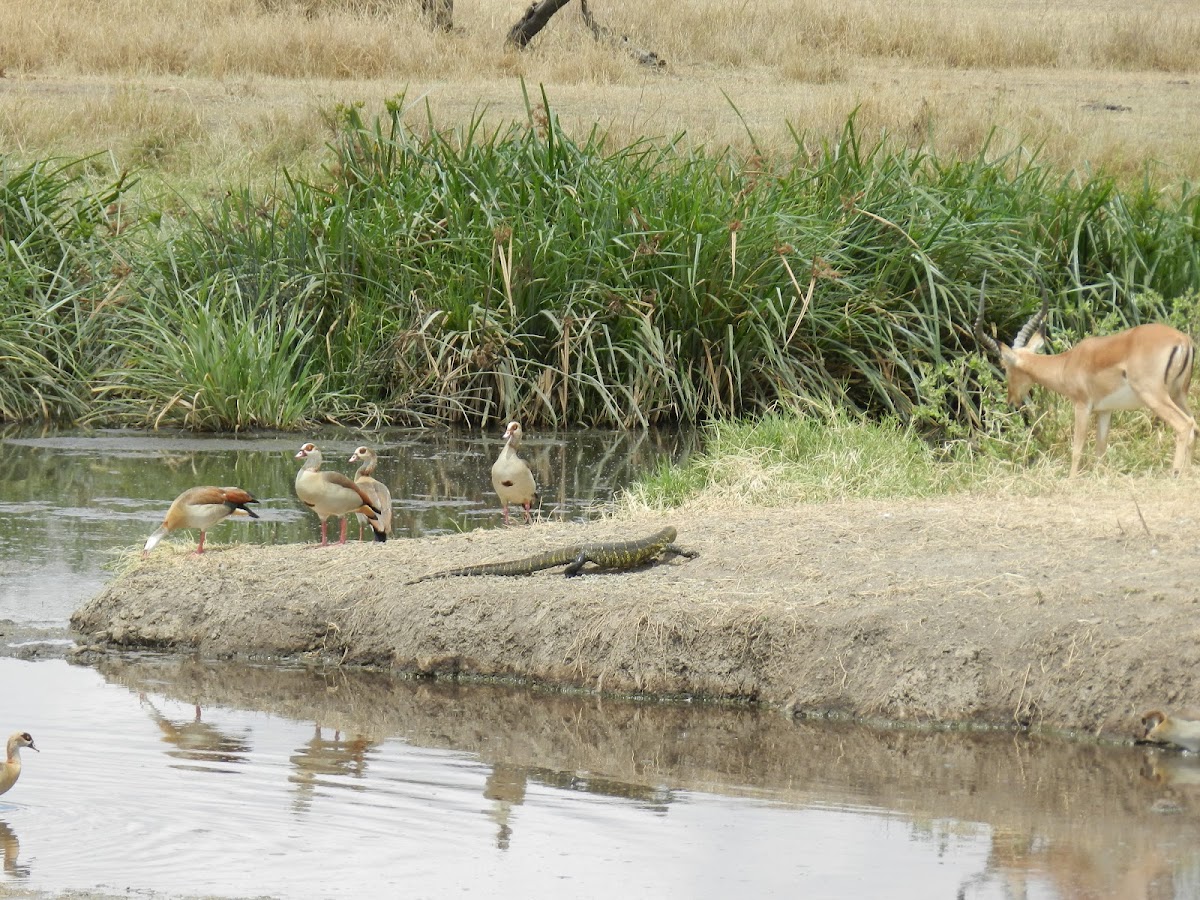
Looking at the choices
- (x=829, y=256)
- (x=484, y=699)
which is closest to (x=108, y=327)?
(x=829, y=256)

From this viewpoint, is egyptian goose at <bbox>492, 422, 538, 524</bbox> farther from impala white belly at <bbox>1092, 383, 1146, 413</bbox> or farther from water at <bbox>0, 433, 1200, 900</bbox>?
impala white belly at <bbox>1092, 383, 1146, 413</bbox>

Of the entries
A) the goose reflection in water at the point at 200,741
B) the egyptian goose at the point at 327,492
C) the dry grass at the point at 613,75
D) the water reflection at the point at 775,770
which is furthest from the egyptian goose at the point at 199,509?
the dry grass at the point at 613,75

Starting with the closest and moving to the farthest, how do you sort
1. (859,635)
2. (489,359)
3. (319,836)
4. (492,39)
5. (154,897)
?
(154,897), (319,836), (859,635), (489,359), (492,39)

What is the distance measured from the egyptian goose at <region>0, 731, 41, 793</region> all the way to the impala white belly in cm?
725

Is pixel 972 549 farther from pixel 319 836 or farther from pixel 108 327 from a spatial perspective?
pixel 108 327

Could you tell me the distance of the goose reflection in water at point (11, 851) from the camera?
18.7 feet

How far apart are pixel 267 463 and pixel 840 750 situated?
24.5ft

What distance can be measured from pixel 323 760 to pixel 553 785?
972mm

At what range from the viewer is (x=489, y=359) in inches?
603

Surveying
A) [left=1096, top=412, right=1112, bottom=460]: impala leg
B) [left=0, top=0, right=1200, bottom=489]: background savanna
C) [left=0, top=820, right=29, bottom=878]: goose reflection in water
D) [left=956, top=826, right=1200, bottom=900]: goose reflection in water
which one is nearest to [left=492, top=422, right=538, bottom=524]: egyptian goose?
[left=1096, top=412, right=1112, bottom=460]: impala leg

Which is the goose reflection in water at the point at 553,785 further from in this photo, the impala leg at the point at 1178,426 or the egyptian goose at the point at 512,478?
the impala leg at the point at 1178,426

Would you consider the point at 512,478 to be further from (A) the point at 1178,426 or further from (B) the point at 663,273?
(B) the point at 663,273

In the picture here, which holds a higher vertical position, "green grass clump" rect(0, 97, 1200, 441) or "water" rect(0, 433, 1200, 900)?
"green grass clump" rect(0, 97, 1200, 441)

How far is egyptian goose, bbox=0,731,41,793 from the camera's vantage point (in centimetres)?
628
